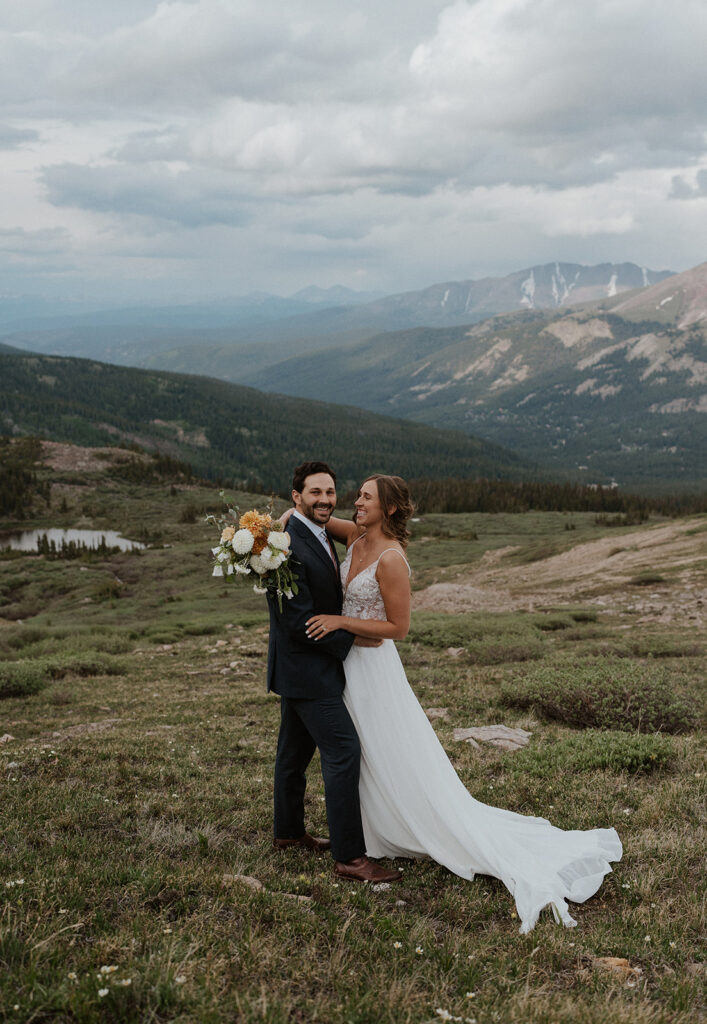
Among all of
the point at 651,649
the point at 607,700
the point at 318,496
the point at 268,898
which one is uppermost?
the point at 318,496

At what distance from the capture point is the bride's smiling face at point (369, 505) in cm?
670

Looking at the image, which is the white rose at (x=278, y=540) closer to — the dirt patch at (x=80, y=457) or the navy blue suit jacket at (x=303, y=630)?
the navy blue suit jacket at (x=303, y=630)

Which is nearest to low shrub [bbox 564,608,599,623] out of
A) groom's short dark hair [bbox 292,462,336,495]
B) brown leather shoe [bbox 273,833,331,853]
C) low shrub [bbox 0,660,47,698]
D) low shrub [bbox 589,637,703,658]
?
low shrub [bbox 589,637,703,658]

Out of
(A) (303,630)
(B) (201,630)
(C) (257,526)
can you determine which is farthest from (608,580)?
(C) (257,526)

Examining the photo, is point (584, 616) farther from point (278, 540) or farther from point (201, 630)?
point (278, 540)

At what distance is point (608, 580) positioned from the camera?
121 feet

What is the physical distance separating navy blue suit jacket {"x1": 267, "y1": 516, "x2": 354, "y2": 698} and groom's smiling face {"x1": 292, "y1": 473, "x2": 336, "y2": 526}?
0.17 metres

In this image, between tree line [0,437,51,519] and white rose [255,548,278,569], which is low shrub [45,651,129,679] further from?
tree line [0,437,51,519]

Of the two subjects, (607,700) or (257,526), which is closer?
(257,526)

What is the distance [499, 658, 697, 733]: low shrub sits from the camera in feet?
42.0

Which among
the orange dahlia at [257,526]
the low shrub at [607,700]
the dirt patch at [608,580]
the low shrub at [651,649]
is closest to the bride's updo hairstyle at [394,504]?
the orange dahlia at [257,526]

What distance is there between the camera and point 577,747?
420 inches

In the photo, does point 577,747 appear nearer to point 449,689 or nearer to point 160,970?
point 449,689

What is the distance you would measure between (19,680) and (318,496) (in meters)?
15.6
